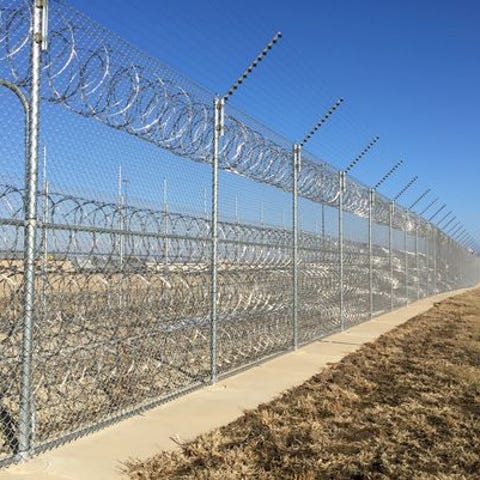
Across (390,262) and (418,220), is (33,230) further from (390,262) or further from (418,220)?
(418,220)

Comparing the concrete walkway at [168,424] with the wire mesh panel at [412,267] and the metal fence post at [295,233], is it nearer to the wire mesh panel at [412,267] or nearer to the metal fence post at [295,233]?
the metal fence post at [295,233]

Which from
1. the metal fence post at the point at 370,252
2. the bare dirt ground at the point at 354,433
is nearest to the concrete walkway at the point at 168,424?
the bare dirt ground at the point at 354,433

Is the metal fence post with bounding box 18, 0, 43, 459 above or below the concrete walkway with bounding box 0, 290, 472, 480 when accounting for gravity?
above

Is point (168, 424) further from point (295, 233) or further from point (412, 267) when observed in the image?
point (412, 267)

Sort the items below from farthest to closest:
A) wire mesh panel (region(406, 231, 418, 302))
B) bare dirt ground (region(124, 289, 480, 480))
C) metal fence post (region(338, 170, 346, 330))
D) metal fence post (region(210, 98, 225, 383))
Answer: wire mesh panel (region(406, 231, 418, 302))
metal fence post (region(338, 170, 346, 330))
metal fence post (region(210, 98, 225, 383))
bare dirt ground (region(124, 289, 480, 480))

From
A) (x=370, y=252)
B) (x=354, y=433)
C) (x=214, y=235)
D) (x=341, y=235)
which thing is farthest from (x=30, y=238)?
(x=370, y=252)

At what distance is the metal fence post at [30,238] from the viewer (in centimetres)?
377

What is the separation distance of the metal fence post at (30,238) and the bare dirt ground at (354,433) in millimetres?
688

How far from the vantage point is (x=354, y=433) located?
15.6ft

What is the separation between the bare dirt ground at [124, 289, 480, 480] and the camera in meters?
3.91

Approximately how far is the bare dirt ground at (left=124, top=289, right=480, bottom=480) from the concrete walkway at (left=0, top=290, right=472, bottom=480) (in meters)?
0.17

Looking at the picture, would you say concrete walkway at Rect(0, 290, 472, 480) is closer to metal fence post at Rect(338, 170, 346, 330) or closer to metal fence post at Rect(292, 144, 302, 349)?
metal fence post at Rect(292, 144, 302, 349)

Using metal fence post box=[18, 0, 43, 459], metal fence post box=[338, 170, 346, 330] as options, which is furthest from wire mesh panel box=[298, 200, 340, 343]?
metal fence post box=[18, 0, 43, 459]

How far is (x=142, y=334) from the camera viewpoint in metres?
5.20
